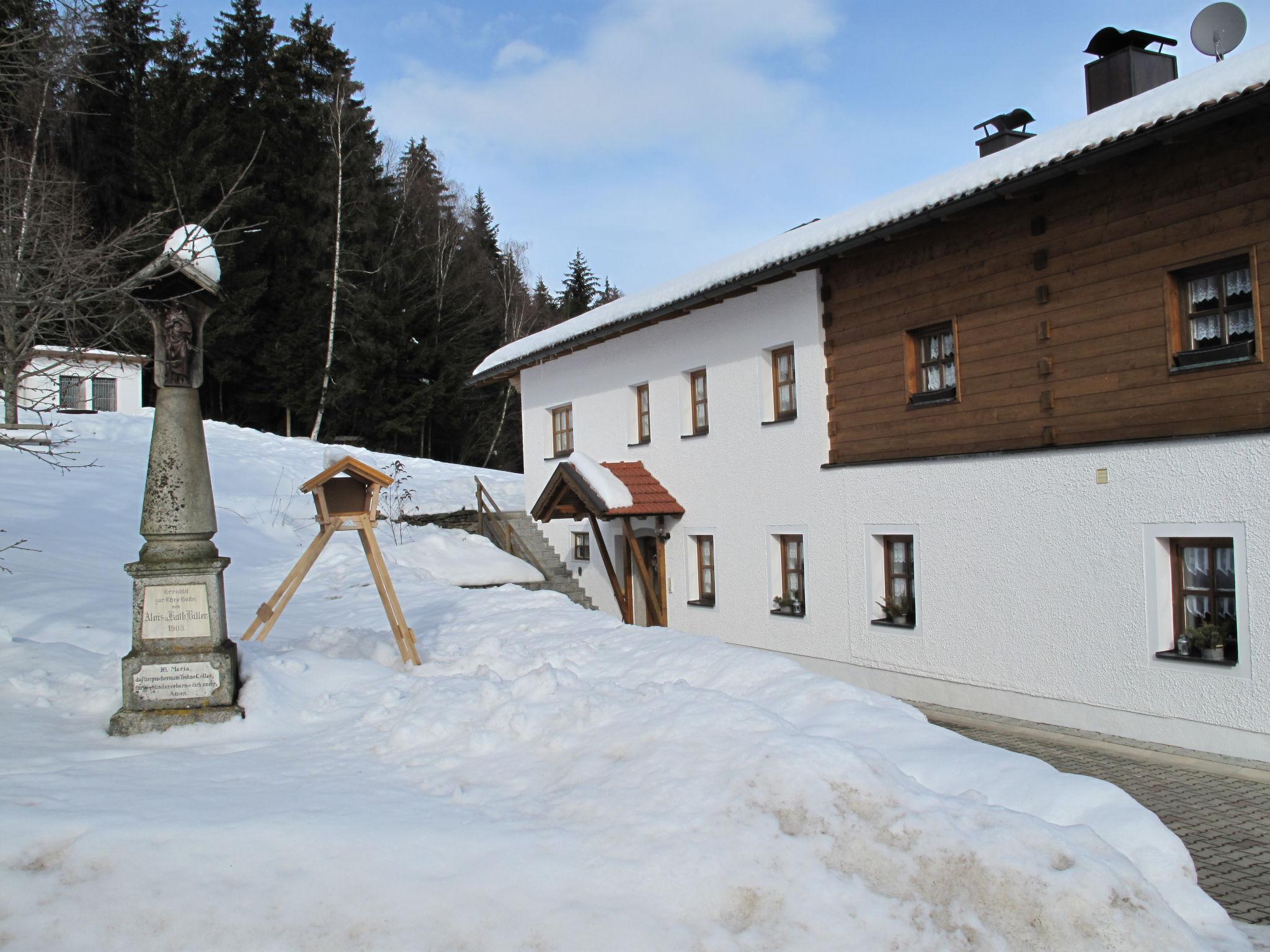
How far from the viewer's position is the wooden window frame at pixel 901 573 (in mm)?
11281

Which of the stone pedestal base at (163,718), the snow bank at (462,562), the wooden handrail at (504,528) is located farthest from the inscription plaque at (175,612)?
the wooden handrail at (504,528)

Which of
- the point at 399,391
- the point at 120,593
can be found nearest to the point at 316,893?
the point at 120,593

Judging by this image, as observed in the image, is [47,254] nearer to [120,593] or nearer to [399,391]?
[120,593]

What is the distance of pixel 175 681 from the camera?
5.93 meters

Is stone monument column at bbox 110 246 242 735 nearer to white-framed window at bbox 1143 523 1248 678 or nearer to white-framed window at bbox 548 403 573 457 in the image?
white-framed window at bbox 1143 523 1248 678

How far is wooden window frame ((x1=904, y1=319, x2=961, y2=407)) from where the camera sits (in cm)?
1074

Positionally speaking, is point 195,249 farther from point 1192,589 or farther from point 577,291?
point 577,291

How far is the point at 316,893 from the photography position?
3.70 metres

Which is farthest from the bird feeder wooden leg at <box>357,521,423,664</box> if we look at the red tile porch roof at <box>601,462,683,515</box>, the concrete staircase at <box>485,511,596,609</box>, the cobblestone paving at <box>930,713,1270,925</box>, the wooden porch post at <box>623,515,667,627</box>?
the concrete staircase at <box>485,511,596,609</box>

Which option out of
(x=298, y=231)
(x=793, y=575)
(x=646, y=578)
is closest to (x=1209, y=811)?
(x=793, y=575)

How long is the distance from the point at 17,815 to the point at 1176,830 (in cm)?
683

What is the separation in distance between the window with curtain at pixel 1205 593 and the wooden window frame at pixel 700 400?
751 cm

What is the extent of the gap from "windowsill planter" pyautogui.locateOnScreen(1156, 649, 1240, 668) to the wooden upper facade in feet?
6.67

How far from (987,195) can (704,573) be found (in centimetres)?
785
